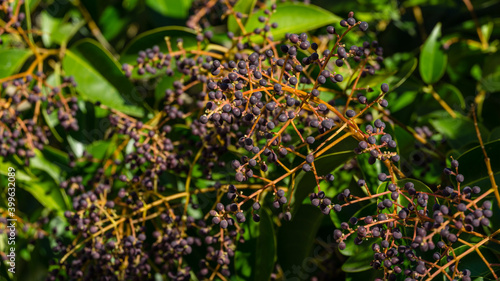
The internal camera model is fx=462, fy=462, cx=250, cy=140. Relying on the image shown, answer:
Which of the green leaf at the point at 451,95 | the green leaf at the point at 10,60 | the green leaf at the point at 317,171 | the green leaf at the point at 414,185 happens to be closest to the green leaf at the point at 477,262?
the green leaf at the point at 414,185

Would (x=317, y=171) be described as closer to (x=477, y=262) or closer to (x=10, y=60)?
(x=477, y=262)

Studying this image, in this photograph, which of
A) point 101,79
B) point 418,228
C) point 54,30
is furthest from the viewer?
point 54,30

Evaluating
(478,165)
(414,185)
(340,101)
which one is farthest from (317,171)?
(478,165)

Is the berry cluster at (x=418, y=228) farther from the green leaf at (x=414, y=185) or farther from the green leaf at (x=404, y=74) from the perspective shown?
the green leaf at (x=404, y=74)

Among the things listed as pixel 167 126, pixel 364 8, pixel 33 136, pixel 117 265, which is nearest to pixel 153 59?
pixel 167 126

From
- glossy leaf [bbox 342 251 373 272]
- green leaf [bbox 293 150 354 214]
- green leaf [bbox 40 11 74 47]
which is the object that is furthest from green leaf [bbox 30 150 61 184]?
glossy leaf [bbox 342 251 373 272]

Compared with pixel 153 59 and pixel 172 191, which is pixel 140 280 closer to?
pixel 172 191

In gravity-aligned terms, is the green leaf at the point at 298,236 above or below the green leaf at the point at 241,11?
below
